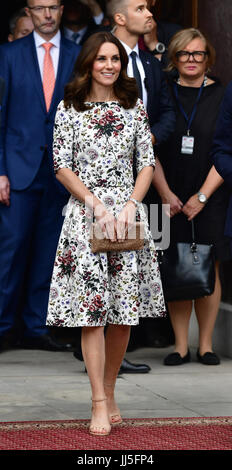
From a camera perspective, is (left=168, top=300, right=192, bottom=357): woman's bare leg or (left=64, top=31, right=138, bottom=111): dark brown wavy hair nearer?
(left=64, top=31, right=138, bottom=111): dark brown wavy hair

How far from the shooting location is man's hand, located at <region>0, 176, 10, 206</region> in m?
6.64

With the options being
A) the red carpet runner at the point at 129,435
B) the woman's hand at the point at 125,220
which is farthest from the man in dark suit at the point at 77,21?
the red carpet runner at the point at 129,435

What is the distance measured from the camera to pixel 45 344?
7.02 meters

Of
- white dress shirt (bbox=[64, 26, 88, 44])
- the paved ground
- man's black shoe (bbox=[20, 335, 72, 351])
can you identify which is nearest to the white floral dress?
the paved ground

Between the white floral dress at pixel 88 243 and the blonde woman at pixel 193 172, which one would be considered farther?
the blonde woman at pixel 193 172

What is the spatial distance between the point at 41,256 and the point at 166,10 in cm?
222

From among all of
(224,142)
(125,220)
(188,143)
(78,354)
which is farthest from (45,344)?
(224,142)

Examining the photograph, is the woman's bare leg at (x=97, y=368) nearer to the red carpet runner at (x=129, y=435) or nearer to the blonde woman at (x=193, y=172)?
the red carpet runner at (x=129, y=435)

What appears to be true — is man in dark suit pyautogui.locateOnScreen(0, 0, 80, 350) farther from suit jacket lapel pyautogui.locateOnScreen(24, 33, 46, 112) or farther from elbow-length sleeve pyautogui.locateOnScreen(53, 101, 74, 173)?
elbow-length sleeve pyautogui.locateOnScreen(53, 101, 74, 173)

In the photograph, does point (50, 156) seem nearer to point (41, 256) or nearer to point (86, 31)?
point (41, 256)

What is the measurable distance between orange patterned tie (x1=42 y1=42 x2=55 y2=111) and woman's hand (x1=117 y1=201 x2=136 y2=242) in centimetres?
212

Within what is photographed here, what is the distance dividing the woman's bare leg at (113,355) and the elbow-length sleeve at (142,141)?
768 mm

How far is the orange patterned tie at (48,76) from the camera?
6.71 meters

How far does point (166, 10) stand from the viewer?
25.9 feet
